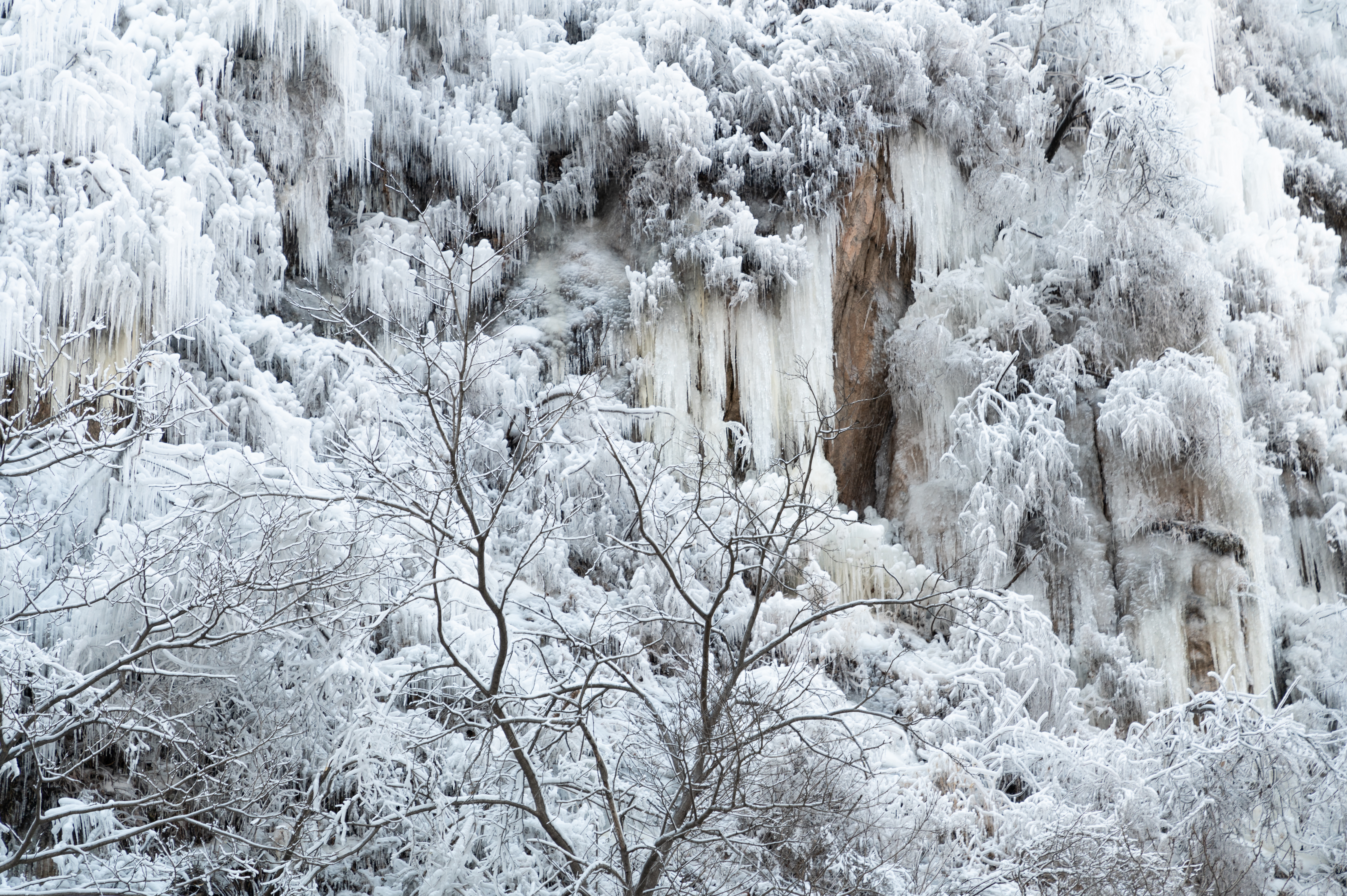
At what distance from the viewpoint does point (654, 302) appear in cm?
1191

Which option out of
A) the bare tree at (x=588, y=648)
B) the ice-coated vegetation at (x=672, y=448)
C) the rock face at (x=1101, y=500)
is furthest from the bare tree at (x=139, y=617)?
the rock face at (x=1101, y=500)

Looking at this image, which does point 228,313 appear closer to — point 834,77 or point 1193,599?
point 834,77

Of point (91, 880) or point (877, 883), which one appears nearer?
point (91, 880)

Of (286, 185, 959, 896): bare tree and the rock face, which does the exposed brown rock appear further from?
(286, 185, 959, 896): bare tree

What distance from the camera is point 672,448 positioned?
1156cm

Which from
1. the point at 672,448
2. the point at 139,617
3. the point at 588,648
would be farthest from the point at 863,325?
the point at 139,617

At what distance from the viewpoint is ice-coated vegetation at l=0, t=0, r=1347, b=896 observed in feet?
23.0

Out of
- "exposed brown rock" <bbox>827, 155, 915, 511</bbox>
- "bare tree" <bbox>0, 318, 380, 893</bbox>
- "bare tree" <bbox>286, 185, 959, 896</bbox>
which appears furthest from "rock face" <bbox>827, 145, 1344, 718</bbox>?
"bare tree" <bbox>0, 318, 380, 893</bbox>

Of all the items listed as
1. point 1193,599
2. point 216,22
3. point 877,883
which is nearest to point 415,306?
point 216,22

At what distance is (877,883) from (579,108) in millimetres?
8174

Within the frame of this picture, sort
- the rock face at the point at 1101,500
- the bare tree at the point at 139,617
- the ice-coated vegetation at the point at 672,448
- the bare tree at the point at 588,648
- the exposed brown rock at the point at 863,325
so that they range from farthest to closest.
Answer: the exposed brown rock at the point at 863,325, the rock face at the point at 1101,500, the ice-coated vegetation at the point at 672,448, the bare tree at the point at 139,617, the bare tree at the point at 588,648

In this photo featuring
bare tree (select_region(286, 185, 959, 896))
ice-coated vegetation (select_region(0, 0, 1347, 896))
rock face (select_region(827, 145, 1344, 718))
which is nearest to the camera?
bare tree (select_region(286, 185, 959, 896))

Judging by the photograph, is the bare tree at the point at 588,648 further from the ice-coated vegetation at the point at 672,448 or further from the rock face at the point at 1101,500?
the rock face at the point at 1101,500

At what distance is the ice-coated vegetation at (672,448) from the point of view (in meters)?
7.00
